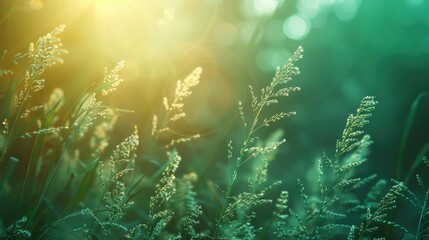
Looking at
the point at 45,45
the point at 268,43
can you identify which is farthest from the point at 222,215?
the point at 268,43

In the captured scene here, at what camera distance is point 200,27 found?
45.9ft

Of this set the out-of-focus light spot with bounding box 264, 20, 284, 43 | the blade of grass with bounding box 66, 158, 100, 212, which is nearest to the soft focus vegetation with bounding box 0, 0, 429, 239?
the blade of grass with bounding box 66, 158, 100, 212

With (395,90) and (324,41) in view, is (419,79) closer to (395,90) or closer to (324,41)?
(395,90)

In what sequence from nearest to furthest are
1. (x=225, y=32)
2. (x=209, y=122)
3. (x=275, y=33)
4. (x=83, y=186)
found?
(x=83, y=186), (x=209, y=122), (x=225, y=32), (x=275, y=33)

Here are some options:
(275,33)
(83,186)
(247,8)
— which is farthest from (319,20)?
(83,186)

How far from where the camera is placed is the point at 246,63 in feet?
6.89

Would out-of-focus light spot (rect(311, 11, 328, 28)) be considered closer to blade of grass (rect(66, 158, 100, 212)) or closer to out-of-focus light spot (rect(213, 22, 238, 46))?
out-of-focus light spot (rect(213, 22, 238, 46))

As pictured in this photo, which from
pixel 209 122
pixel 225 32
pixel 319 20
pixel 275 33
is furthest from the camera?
pixel 275 33

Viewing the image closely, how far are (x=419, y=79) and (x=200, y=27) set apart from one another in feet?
23.3

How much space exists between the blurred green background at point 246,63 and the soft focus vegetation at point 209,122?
1.2 inches

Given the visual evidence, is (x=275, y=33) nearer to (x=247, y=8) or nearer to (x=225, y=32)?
(x=247, y=8)

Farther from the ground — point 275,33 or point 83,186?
point 275,33

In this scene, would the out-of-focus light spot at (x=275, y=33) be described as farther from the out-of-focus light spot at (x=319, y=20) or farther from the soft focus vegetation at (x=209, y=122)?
the out-of-focus light spot at (x=319, y=20)

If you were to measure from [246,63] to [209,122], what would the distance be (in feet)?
16.9
